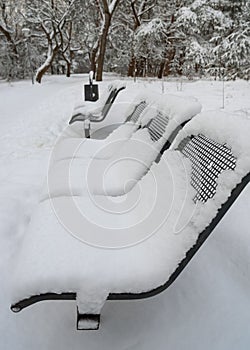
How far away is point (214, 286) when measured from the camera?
5.19 ft

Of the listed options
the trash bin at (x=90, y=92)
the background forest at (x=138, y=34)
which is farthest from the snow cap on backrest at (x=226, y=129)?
the background forest at (x=138, y=34)

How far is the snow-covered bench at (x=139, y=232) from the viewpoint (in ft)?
3.60

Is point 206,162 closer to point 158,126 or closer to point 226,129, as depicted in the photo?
point 226,129

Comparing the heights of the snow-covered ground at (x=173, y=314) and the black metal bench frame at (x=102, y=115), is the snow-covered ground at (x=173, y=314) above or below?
below

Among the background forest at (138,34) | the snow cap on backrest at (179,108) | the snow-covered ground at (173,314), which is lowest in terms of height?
the snow-covered ground at (173,314)

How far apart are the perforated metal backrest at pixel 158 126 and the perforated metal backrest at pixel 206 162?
0.54m

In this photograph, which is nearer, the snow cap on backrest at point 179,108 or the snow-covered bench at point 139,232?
the snow-covered bench at point 139,232

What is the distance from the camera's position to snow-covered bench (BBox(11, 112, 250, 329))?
110 centimetres

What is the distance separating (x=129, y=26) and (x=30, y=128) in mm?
17085

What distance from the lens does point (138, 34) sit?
14.8 meters

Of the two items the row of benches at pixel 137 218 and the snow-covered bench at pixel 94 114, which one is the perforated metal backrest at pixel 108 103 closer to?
the snow-covered bench at pixel 94 114

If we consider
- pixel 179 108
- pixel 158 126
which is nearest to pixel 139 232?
pixel 179 108

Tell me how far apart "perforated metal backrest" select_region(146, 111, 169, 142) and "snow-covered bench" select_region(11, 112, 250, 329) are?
504 millimetres

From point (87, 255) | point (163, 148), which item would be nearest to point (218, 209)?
point (87, 255)
